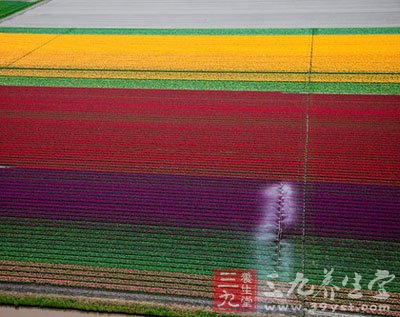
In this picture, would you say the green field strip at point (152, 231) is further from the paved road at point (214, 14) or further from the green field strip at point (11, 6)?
the green field strip at point (11, 6)

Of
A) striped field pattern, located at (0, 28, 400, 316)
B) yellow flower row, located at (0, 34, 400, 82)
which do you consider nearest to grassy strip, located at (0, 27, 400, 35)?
yellow flower row, located at (0, 34, 400, 82)

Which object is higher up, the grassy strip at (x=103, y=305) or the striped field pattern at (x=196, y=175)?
the striped field pattern at (x=196, y=175)

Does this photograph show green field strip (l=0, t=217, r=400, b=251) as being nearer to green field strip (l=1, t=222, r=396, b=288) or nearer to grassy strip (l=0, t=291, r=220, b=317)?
green field strip (l=1, t=222, r=396, b=288)

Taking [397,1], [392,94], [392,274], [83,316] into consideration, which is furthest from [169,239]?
[397,1]

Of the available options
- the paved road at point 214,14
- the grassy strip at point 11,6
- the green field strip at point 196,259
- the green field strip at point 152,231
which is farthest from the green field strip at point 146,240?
the grassy strip at point 11,6

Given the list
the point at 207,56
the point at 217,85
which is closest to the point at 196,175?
the point at 217,85

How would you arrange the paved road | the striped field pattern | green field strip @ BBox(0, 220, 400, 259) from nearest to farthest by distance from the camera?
the striped field pattern < green field strip @ BBox(0, 220, 400, 259) < the paved road

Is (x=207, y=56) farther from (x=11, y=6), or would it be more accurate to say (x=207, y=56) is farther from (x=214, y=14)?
(x=11, y=6)
